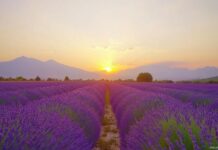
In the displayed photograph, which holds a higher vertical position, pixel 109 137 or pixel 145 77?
pixel 145 77

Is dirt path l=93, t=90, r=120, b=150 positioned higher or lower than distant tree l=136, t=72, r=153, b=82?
lower

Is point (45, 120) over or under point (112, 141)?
over

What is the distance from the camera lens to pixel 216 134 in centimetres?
249

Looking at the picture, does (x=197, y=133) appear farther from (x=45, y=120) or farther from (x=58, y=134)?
(x=45, y=120)

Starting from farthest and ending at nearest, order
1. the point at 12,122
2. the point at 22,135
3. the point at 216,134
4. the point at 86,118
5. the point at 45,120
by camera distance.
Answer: the point at 86,118
the point at 45,120
the point at 12,122
the point at 216,134
the point at 22,135

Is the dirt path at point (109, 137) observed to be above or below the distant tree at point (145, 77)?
below

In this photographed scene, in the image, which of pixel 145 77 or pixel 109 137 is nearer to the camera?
pixel 109 137

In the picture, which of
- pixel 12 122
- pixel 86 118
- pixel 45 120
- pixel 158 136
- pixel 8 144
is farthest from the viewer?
pixel 86 118

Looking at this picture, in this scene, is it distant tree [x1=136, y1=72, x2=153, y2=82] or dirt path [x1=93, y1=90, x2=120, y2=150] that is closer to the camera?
dirt path [x1=93, y1=90, x2=120, y2=150]

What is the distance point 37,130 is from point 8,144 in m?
0.52

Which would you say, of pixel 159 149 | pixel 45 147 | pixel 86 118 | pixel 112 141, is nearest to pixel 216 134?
pixel 159 149

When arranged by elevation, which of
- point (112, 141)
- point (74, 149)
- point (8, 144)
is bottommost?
point (112, 141)

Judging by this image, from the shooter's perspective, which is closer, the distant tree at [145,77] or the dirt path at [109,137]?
the dirt path at [109,137]

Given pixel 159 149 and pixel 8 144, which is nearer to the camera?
pixel 8 144
